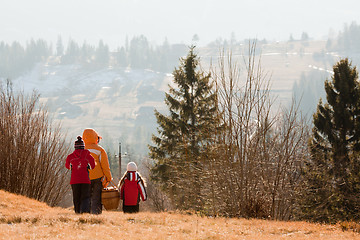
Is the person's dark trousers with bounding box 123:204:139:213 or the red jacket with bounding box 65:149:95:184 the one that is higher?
the red jacket with bounding box 65:149:95:184

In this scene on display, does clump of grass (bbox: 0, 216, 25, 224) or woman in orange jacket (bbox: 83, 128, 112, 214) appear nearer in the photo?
clump of grass (bbox: 0, 216, 25, 224)

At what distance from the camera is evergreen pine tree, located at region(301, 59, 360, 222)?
84.0 ft

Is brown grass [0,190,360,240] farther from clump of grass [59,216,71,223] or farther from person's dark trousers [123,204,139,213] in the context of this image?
person's dark trousers [123,204,139,213]

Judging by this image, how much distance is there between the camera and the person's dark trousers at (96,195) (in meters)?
10.2

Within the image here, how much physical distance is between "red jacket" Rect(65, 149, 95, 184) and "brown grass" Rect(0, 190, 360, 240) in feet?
2.83

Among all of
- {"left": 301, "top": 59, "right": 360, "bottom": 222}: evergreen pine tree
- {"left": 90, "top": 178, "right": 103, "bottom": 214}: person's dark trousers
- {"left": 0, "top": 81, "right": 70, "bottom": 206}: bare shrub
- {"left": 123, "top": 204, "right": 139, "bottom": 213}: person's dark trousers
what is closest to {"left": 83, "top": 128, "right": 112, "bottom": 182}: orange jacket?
{"left": 90, "top": 178, "right": 103, "bottom": 214}: person's dark trousers

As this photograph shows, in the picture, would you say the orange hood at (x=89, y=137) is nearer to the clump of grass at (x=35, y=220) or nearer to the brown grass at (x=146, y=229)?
the brown grass at (x=146, y=229)

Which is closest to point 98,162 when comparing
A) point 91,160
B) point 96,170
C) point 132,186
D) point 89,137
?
point 96,170

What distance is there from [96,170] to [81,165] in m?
0.57

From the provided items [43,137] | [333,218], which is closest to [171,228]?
[43,137]

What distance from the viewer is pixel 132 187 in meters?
11.1

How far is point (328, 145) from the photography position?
3016 centimetres

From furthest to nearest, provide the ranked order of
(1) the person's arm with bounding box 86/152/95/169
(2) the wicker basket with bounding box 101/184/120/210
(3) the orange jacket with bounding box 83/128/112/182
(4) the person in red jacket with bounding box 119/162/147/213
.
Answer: (4) the person in red jacket with bounding box 119/162/147/213 < (2) the wicker basket with bounding box 101/184/120/210 < (3) the orange jacket with bounding box 83/128/112/182 < (1) the person's arm with bounding box 86/152/95/169

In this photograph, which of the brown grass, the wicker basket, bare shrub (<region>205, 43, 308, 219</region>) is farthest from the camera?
bare shrub (<region>205, 43, 308, 219</region>)
